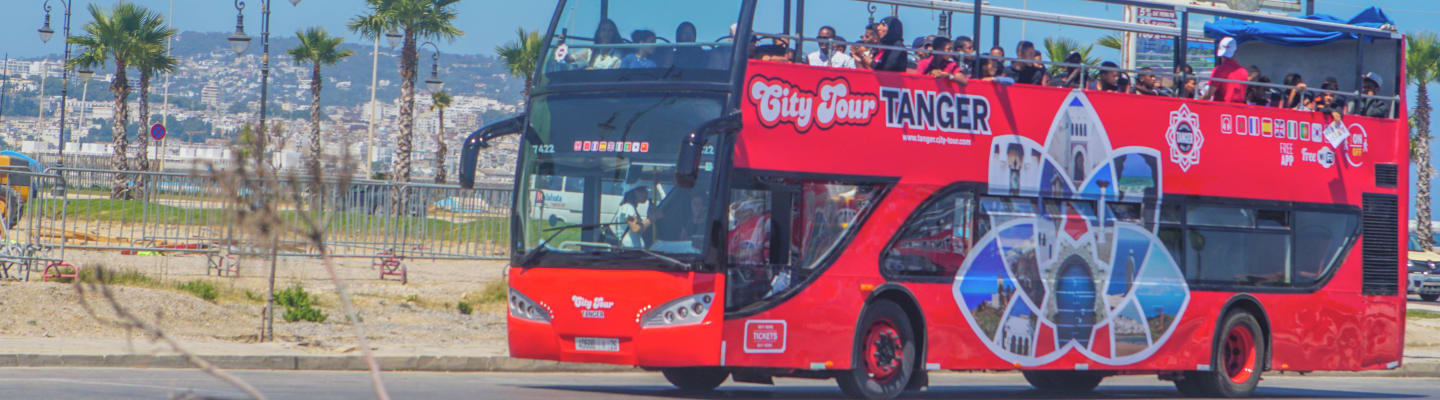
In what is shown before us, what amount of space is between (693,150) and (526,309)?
2205mm

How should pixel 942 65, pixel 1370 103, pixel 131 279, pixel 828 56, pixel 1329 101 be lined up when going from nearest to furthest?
pixel 828 56 < pixel 942 65 < pixel 1329 101 < pixel 1370 103 < pixel 131 279

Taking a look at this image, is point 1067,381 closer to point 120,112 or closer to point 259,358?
point 259,358

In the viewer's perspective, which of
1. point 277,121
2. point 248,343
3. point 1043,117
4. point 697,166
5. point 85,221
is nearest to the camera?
point 277,121

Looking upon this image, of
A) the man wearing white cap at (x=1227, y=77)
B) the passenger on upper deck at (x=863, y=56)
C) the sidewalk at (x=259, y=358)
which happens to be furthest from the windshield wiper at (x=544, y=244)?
the man wearing white cap at (x=1227, y=77)

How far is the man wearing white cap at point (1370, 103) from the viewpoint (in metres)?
16.4

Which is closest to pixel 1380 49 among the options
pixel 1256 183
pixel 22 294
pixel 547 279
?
pixel 1256 183

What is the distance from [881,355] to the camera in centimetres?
1244

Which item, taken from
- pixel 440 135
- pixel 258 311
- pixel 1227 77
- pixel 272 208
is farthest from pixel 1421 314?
pixel 440 135

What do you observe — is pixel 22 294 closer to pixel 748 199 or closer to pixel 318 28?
pixel 748 199

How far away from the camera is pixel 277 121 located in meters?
6.87

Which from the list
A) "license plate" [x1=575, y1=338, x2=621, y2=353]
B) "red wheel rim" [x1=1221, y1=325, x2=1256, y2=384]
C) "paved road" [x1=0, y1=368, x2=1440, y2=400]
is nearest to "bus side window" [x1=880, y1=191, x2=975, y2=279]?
"paved road" [x1=0, y1=368, x2=1440, y2=400]

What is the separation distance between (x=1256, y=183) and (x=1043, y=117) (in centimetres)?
295

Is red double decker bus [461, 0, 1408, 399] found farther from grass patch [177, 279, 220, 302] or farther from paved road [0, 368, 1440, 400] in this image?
grass patch [177, 279, 220, 302]

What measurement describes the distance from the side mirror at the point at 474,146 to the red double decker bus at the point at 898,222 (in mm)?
25
